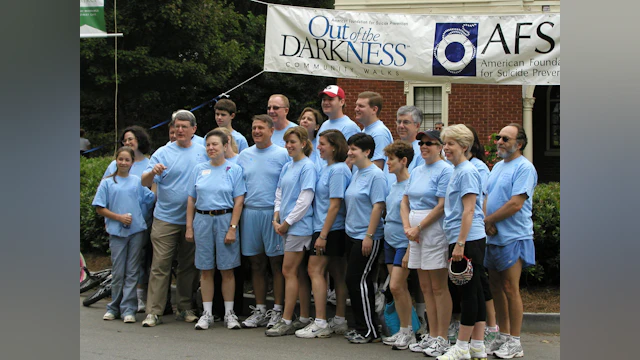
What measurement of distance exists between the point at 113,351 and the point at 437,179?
11.0ft

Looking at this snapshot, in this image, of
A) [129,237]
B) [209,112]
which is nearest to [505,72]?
[129,237]

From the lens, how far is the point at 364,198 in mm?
7133

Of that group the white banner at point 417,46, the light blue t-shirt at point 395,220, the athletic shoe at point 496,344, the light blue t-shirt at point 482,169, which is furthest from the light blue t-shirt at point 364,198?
the white banner at point 417,46

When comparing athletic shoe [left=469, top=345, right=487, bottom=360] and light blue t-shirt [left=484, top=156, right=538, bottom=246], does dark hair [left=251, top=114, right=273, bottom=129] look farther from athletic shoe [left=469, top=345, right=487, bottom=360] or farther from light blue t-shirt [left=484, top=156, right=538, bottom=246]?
athletic shoe [left=469, top=345, right=487, bottom=360]

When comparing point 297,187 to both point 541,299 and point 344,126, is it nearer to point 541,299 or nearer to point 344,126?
point 344,126

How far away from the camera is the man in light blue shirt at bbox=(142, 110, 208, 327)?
8164 millimetres

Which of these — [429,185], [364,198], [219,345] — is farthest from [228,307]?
[429,185]

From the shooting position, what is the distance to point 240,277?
321 inches

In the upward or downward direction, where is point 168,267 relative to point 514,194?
downward

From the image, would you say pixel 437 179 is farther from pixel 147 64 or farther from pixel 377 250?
pixel 147 64

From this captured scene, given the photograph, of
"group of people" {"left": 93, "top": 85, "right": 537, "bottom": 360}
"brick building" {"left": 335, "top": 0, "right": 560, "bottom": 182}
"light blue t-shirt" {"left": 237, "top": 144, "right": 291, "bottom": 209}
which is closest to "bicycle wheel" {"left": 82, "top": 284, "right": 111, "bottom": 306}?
"group of people" {"left": 93, "top": 85, "right": 537, "bottom": 360}

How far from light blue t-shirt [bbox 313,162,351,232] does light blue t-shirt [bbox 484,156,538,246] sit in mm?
1471

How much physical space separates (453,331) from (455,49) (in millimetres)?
3164

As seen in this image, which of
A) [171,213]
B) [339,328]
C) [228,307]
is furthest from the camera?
[171,213]
